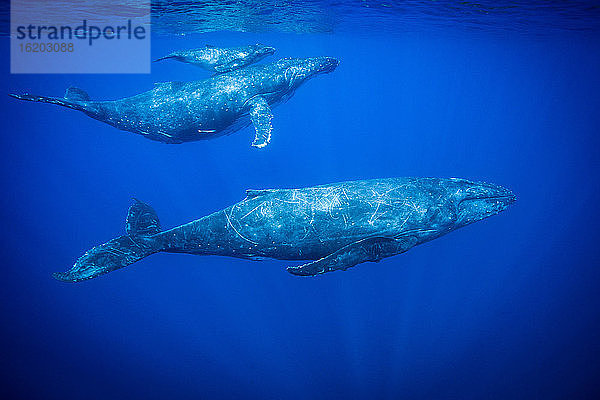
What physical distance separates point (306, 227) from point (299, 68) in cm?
605

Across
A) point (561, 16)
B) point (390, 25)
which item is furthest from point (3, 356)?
point (561, 16)

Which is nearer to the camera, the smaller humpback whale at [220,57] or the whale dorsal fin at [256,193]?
the whale dorsal fin at [256,193]

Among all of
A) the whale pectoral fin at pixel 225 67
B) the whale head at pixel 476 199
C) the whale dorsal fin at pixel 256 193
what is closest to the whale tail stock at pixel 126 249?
the whale dorsal fin at pixel 256 193

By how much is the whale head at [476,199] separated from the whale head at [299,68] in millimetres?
5587

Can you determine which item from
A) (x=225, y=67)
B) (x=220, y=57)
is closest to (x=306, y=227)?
(x=225, y=67)

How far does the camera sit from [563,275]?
18875mm

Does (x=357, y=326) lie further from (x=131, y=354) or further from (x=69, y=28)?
(x=69, y=28)

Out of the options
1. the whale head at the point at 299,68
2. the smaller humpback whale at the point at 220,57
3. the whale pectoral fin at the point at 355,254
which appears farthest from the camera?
the whale head at the point at 299,68

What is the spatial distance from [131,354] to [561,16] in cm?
2718

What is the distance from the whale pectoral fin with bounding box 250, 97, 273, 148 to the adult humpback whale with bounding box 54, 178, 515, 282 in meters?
2.36

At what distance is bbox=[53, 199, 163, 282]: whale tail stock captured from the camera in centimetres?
605

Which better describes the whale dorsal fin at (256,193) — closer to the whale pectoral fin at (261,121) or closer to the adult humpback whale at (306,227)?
the adult humpback whale at (306,227)

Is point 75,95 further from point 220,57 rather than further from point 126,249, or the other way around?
point 126,249

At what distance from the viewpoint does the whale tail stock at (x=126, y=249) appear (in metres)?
6.05
